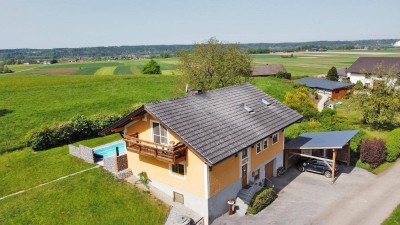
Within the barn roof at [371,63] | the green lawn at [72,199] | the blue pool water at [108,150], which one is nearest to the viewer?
Answer: the green lawn at [72,199]

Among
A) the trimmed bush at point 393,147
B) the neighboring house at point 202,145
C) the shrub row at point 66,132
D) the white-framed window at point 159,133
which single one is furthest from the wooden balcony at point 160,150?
the trimmed bush at point 393,147

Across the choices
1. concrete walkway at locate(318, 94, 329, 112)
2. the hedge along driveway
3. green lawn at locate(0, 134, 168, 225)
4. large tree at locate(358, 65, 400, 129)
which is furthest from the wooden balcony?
concrete walkway at locate(318, 94, 329, 112)

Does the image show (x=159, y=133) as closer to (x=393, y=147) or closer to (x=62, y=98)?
(x=393, y=147)

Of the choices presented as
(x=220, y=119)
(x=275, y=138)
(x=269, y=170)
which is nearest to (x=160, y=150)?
(x=220, y=119)

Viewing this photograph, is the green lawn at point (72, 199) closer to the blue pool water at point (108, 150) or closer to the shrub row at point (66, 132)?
the blue pool water at point (108, 150)

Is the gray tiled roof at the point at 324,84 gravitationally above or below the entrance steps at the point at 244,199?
above

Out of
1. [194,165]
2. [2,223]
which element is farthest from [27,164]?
[194,165]

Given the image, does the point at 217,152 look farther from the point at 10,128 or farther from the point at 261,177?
the point at 10,128

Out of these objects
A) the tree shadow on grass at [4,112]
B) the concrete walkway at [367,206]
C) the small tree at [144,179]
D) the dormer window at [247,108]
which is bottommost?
the concrete walkway at [367,206]
